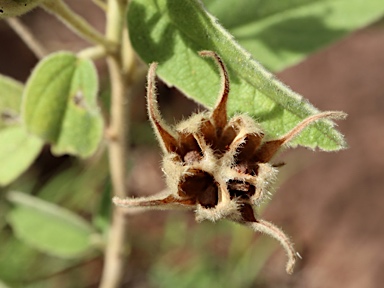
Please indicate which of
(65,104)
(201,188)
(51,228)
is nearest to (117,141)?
(65,104)

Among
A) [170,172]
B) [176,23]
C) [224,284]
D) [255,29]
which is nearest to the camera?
[170,172]

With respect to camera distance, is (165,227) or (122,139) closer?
(122,139)

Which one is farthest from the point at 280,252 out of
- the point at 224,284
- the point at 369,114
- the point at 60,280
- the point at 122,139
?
the point at 122,139

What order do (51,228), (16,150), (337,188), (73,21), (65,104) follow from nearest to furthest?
1. (73,21)
2. (65,104)
3. (16,150)
4. (51,228)
5. (337,188)

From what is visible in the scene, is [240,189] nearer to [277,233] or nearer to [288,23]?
[277,233]

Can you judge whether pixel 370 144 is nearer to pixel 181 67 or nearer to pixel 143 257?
pixel 143 257

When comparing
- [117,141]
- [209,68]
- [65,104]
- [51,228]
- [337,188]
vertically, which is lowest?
[337,188]

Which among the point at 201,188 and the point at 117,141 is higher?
the point at 201,188
